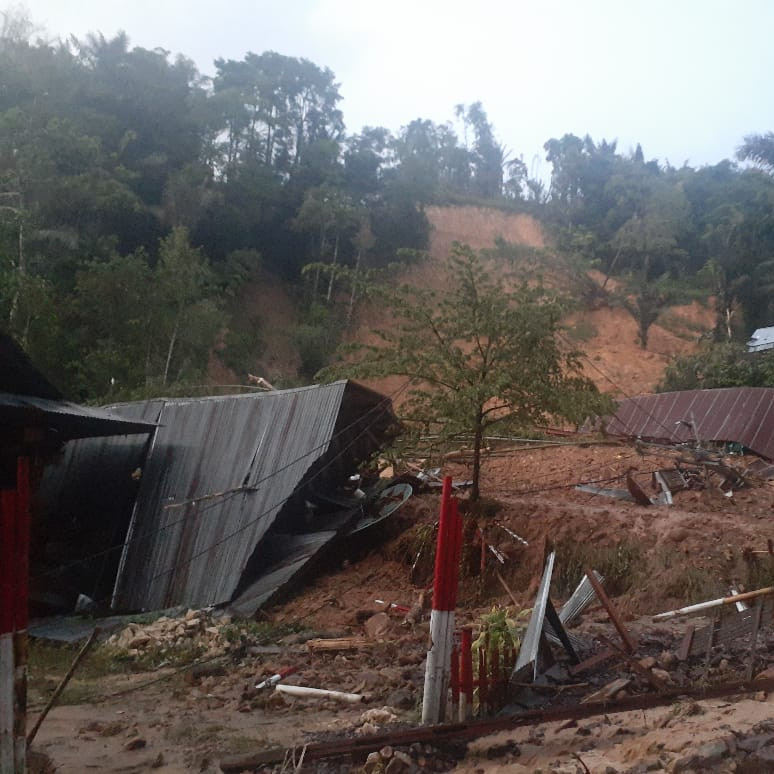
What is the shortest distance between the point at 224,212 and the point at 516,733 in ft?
116

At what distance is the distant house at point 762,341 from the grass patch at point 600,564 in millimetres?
22332

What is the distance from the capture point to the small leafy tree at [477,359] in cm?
1177

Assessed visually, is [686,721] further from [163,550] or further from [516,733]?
[163,550]

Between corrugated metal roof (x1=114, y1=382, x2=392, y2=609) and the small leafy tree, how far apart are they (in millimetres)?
810

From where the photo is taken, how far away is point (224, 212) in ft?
123

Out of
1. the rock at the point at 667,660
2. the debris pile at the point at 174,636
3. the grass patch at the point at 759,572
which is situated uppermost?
the grass patch at the point at 759,572

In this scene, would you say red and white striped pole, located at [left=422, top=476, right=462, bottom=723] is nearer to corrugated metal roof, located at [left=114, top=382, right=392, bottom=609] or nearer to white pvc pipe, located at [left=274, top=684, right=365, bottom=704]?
white pvc pipe, located at [left=274, top=684, right=365, bottom=704]

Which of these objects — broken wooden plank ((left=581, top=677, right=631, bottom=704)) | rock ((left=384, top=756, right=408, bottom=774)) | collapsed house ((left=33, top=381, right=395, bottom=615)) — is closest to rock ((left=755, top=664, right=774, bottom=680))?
broken wooden plank ((left=581, top=677, right=631, bottom=704))

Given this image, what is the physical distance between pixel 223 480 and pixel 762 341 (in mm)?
26936

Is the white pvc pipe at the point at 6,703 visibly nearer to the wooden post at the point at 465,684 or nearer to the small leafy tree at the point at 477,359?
the wooden post at the point at 465,684

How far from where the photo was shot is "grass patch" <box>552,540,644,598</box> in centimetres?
1009

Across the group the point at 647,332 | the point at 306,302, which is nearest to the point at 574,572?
the point at 306,302

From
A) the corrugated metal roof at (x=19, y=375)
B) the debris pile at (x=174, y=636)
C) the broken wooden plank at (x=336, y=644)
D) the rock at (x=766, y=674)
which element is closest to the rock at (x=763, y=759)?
the rock at (x=766, y=674)

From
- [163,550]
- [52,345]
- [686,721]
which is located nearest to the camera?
[686,721]
